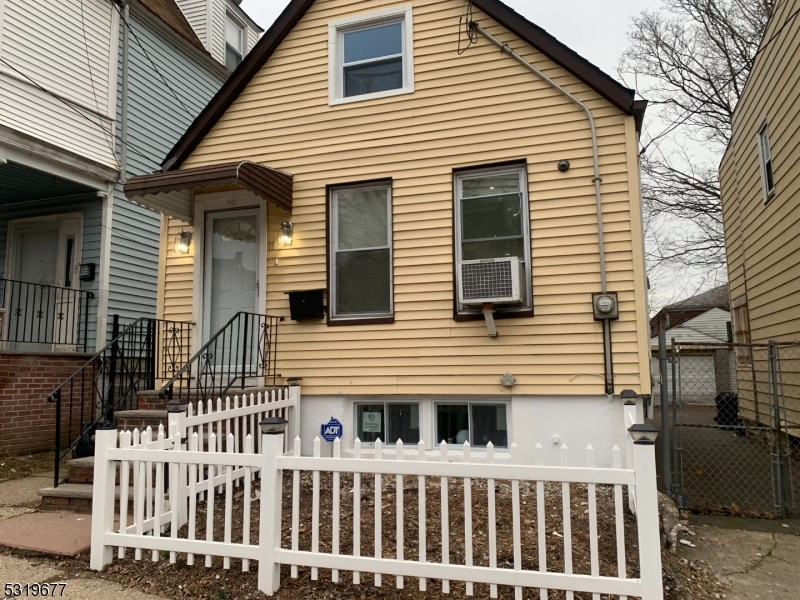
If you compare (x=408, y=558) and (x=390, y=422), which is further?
(x=390, y=422)

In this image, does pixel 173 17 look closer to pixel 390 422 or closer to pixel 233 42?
pixel 233 42

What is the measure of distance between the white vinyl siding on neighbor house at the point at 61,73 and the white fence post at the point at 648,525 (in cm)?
892

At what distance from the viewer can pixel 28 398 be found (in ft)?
25.4

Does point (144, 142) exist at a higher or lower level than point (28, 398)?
higher

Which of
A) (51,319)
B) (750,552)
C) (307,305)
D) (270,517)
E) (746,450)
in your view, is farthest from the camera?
(51,319)

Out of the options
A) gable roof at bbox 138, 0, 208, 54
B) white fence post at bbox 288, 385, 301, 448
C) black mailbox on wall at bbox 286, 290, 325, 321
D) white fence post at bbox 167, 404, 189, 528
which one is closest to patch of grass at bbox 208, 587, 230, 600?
white fence post at bbox 167, 404, 189, 528

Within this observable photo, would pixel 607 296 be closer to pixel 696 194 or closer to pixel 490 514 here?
pixel 490 514

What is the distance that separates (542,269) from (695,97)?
16365mm

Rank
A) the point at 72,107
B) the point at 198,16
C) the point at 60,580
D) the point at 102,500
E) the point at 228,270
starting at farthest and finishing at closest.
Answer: the point at 198,16 < the point at 72,107 < the point at 228,270 < the point at 102,500 < the point at 60,580

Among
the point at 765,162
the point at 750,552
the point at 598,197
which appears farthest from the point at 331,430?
the point at 765,162

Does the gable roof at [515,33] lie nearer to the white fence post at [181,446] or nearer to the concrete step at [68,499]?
the concrete step at [68,499]

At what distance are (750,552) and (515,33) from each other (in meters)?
5.45

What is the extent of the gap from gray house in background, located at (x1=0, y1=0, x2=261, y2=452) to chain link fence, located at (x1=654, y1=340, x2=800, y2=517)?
7.30 meters

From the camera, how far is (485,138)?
A: 6316 mm
